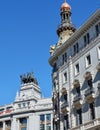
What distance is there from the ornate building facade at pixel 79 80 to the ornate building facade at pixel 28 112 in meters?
35.2

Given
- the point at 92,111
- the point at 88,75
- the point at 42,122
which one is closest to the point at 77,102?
the point at 92,111

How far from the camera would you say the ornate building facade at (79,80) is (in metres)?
46.2

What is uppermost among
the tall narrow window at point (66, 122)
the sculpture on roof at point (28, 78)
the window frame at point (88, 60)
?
the sculpture on roof at point (28, 78)

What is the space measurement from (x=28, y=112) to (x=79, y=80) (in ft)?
151

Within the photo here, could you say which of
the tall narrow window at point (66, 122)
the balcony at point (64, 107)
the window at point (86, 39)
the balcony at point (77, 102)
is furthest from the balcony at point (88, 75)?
the tall narrow window at point (66, 122)

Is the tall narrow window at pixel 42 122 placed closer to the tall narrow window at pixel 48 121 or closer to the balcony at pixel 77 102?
the tall narrow window at pixel 48 121

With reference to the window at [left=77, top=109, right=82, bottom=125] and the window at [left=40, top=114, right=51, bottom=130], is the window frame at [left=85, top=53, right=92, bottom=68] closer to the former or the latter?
the window at [left=77, top=109, right=82, bottom=125]

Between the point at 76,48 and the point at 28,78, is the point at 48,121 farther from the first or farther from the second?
the point at 76,48

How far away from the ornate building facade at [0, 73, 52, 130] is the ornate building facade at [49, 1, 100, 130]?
35230 millimetres

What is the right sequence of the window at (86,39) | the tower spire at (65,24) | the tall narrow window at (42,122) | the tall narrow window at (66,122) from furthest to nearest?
the tall narrow window at (42,122)
the tower spire at (65,24)
the window at (86,39)
the tall narrow window at (66,122)

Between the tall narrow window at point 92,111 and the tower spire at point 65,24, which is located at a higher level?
the tower spire at point 65,24

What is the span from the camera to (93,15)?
49438 millimetres

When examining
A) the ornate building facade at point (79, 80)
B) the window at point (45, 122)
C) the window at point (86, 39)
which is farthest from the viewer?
the window at point (45, 122)

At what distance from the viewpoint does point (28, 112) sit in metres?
93.6
